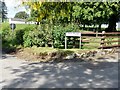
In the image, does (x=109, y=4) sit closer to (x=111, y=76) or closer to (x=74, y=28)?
(x=74, y=28)

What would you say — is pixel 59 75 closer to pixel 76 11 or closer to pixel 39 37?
pixel 39 37

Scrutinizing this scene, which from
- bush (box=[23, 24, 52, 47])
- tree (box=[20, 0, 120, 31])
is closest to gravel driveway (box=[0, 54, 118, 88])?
tree (box=[20, 0, 120, 31])

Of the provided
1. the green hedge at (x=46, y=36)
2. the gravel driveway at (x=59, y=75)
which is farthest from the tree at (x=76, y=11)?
the gravel driveway at (x=59, y=75)

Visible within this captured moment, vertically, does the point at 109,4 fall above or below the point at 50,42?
above

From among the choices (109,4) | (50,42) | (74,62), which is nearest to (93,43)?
(50,42)

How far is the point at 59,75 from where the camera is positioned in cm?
905

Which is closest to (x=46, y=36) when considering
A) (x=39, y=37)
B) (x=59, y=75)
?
(x=39, y=37)

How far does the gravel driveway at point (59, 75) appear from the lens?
7.87 meters

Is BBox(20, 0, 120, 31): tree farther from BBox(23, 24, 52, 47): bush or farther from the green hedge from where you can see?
BBox(23, 24, 52, 47): bush

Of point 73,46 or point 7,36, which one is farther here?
point 7,36

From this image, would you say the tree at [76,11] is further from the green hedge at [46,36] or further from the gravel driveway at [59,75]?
the gravel driveway at [59,75]

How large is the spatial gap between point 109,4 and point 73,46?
8.67 m

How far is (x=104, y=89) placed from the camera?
24.2ft

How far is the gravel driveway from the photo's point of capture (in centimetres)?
787
